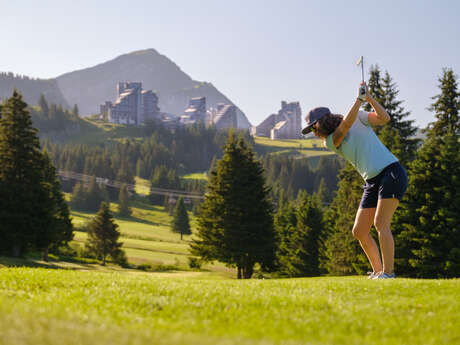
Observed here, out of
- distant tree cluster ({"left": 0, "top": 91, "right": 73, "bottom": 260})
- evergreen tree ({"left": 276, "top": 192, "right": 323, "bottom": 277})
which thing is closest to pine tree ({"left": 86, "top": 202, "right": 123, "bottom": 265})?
distant tree cluster ({"left": 0, "top": 91, "right": 73, "bottom": 260})

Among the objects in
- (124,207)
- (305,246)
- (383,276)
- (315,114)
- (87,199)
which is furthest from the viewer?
(87,199)

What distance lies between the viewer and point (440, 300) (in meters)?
6.37

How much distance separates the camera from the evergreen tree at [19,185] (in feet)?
127

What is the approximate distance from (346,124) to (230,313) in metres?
4.45

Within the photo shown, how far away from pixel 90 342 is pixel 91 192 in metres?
160

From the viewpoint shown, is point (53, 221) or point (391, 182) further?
point (53, 221)

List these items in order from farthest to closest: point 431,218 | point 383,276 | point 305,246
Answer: point 305,246 → point 431,218 → point 383,276

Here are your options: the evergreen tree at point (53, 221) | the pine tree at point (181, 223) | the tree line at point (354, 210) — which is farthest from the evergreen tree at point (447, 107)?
the pine tree at point (181, 223)

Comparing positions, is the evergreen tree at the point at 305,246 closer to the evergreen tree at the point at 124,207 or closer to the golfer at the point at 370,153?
the golfer at the point at 370,153

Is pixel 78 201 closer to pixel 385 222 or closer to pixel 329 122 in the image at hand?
pixel 329 122

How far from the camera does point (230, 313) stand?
568cm

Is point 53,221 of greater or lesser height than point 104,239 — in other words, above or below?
above

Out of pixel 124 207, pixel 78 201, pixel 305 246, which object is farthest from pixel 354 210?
pixel 78 201

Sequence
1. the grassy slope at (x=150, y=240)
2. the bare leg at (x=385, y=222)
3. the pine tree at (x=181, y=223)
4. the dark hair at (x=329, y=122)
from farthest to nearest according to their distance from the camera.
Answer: the pine tree at (x=181, y=223) < the grassy slope at (x=150, y=240) < the dark hair at (x=329, y=122) < the bare leg at (x=385, y=222)
